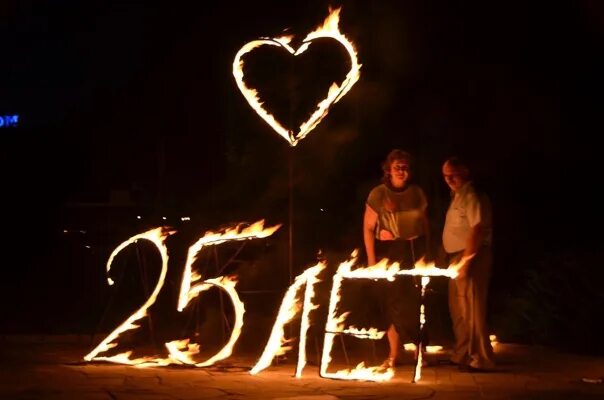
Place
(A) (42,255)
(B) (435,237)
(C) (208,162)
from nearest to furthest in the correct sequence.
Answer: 1. (B) (435,237)
2. (C) (208,162)
3. (A) (42,255)

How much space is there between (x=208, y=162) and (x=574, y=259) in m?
7.72

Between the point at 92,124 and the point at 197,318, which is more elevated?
the point at 92,124

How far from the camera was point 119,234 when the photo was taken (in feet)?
49.6

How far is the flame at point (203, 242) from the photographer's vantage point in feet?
32.7

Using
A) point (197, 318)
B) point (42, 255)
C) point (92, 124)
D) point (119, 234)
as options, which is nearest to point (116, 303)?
point (119, 234)

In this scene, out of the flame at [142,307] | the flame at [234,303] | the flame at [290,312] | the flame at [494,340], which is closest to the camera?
the flame at [290,312]

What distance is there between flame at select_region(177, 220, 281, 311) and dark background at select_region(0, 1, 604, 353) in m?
0.60

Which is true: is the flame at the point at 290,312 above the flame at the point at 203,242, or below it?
below

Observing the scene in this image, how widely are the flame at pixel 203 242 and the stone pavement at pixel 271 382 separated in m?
0.67

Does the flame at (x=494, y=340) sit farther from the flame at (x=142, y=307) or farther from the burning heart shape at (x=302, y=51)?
the flame at (x=142, y=307)

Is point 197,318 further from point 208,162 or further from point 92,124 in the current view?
point 92,124

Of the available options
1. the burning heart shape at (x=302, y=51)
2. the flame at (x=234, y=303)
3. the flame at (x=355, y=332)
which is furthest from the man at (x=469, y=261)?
the flame at (x=234, y=303)

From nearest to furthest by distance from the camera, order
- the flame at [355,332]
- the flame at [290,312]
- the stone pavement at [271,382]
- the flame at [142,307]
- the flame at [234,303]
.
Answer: the stone pavement at [271,382] < the flame at [355,332] < the flame at [290,312] < the flame at [234,303] < the flame at [142,307]

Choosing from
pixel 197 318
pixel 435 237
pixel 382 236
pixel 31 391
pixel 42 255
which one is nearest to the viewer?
pixel 31 391
